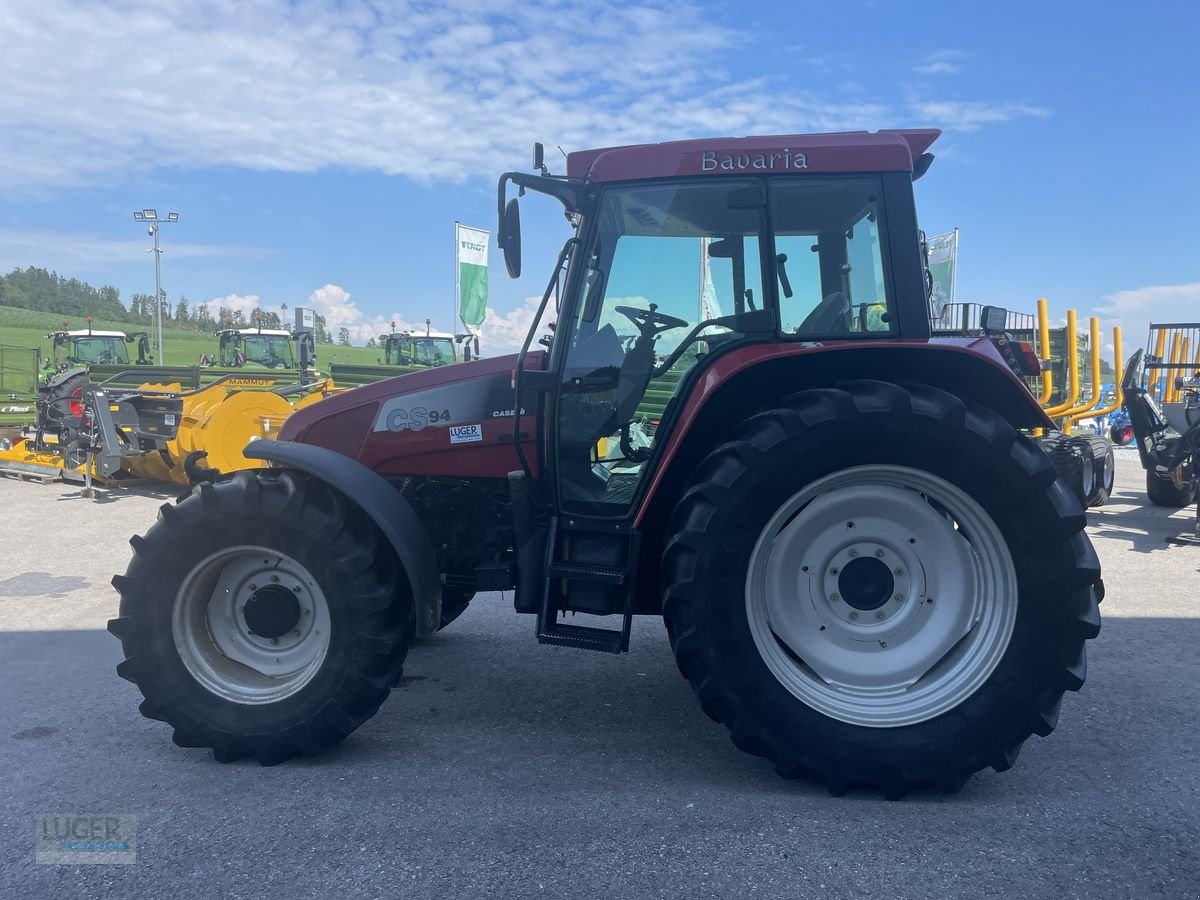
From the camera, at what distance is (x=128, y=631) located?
3393 millimetres

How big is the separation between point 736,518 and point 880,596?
710mm

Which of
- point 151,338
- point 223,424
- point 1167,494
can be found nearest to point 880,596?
point 223,424

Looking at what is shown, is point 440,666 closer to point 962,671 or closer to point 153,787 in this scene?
point 153,787

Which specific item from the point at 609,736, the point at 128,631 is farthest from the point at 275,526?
the point at 609,736

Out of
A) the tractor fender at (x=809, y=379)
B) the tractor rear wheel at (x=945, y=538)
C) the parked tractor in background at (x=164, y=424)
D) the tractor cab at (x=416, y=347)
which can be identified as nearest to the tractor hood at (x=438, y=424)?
the tractor fender at (x=809, y=379)

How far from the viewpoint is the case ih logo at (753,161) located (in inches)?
130

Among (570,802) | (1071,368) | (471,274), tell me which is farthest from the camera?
(471,274)

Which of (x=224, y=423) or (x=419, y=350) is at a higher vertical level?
(x=419, y=350)

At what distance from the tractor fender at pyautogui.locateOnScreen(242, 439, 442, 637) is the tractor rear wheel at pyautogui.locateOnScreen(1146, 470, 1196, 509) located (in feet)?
31.6

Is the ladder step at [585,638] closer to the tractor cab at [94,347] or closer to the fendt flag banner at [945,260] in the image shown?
the fendt flag banner at [945,260]

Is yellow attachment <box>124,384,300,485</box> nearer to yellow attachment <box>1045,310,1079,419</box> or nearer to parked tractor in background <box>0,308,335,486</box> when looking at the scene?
parked tractor in background <box>0,308,335,486</box>

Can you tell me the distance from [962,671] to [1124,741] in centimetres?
96

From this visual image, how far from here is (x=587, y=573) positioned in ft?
11.1

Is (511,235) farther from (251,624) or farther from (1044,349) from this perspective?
(1044,349)
